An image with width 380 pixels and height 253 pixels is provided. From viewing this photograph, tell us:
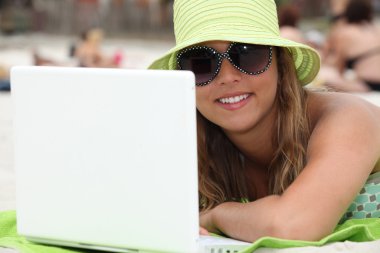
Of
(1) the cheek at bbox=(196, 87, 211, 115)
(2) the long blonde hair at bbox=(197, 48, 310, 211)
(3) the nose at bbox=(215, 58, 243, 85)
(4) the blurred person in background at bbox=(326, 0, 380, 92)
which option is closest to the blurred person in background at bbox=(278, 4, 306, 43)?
(4) the blurred person in background at bbox=(326, 0, 380, 92)

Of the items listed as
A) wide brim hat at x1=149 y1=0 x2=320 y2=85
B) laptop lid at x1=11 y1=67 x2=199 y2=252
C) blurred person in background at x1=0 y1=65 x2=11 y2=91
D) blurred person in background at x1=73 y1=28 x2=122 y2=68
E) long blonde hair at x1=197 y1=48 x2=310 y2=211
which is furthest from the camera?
blurred person in background at x1=73 y1=28 x2=122 y2=68

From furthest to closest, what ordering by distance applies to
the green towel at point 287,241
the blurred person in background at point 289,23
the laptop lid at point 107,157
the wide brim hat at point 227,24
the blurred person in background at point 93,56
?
1. the blurred person in background at point 93,56
2. the blurred person in background at point 289,23
3. the wide brim hat at point 227,24
4. the green towel at point 287,241
5. the laptop lid at point 107,157

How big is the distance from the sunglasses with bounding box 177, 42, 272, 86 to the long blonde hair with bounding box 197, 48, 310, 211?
19 centimetres

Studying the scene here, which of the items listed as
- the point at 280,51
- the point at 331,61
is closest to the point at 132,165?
the point at 280,51

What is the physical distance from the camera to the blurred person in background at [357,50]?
8.83 metres

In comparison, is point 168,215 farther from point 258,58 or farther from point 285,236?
point 258,58

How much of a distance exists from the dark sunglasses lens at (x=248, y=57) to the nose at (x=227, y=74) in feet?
0.06

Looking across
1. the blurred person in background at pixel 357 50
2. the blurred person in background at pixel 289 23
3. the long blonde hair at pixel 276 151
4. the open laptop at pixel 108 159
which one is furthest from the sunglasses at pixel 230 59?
the blurred person in background at pixel 357 50

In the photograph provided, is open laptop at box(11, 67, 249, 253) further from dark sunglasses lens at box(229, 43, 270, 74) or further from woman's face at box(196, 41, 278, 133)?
dark sunglasses lens at box(229, 43, 270, 74)

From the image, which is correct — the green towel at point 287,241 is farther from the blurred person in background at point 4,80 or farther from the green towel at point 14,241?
the blurred person in background at point 4,80

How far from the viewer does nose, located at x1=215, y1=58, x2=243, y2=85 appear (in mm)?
2746

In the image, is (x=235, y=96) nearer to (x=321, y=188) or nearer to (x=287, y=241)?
(x=321, y=188)

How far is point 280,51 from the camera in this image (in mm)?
2967

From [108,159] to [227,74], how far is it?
0.54m
